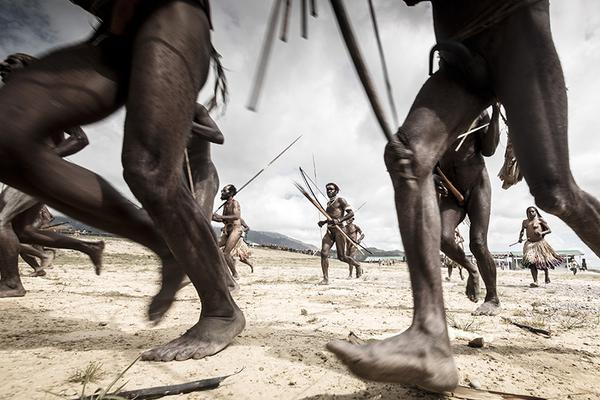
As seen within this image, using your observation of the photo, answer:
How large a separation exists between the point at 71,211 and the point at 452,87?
1763 millimetres

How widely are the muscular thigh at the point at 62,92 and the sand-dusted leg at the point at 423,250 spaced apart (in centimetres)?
127

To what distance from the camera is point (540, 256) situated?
9.94 meters

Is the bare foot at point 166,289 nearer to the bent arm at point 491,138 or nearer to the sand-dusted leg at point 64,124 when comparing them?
the sand-dusted leg at point 64,124

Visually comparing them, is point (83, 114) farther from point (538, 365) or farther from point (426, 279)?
point (538, 365)

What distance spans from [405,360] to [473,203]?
3258 millimetres

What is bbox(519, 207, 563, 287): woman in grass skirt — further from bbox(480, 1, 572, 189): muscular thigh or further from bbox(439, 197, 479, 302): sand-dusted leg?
bbox(480, 1, 572, 189): muscular thigh

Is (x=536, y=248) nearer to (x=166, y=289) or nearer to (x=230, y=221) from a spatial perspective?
(x=230, y=221)

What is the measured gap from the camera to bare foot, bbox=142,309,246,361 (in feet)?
5.96

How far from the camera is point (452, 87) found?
66.9 inches

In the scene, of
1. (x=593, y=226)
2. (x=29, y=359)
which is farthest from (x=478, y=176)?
(x=29, y=359)

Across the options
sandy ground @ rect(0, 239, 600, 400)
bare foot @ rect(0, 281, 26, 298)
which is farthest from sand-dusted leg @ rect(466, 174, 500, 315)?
bare foot @ rect(0, 281, 26, 298)

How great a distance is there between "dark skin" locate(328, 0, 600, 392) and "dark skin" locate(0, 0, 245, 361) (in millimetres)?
982

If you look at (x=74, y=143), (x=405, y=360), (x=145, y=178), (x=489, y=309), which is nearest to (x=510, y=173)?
(x=489, y=309)

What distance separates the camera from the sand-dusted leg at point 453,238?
394 centimetres
